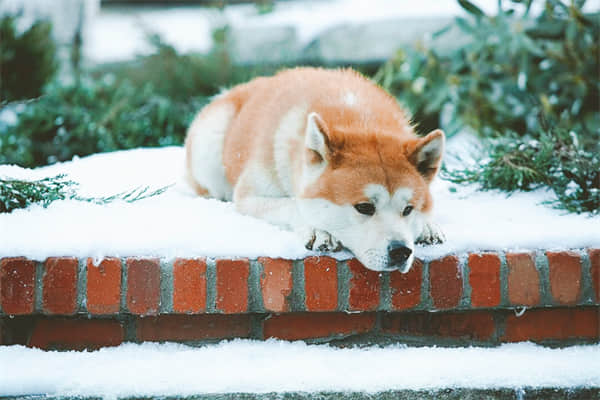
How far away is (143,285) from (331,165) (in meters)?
0.72

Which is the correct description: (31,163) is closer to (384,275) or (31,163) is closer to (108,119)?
(108,119)

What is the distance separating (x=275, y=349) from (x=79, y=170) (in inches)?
54.1

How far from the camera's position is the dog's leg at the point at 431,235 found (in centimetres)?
208

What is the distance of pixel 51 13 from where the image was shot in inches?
233

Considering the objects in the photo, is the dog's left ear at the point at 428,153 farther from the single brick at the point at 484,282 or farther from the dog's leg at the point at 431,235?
the single brick at the point at 484,282

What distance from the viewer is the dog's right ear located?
2072 millimetres

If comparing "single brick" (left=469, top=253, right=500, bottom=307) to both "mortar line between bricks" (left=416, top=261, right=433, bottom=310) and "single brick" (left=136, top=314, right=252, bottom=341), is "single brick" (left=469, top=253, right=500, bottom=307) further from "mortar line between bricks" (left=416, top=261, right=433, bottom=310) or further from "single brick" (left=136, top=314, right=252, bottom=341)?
"single brick" (left=136, top=314, right=252, bottom=341)

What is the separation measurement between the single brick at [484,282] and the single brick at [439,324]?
3.4 inches

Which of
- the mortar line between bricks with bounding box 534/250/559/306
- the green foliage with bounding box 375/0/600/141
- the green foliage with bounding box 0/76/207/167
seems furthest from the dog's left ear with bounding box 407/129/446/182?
the green foliage with bounding box 0/76/207/167

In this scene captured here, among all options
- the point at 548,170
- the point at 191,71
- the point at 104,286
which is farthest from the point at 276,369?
the point at 191,71

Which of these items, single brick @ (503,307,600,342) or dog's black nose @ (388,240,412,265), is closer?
dog's black nose @ (388,240,412,265)

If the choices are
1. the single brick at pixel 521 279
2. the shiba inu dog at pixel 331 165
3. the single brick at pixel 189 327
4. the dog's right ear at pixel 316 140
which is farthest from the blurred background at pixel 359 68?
the single brick at pixel 189 327

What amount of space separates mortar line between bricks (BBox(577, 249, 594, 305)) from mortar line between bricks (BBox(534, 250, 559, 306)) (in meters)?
0.10

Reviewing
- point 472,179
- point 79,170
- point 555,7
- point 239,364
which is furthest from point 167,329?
point 555,7
